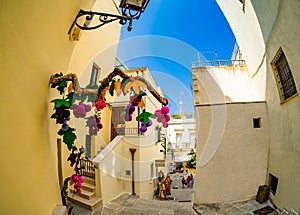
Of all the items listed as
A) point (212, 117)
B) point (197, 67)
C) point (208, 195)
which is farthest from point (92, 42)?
point (208, 195)

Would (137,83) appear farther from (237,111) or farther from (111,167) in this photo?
(111,167)

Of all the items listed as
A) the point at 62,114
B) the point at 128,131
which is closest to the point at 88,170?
the point at 128,131

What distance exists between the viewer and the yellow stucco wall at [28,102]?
1.08 m

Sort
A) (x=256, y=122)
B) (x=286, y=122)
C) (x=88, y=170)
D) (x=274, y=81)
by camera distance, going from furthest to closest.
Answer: (x=88, y=170)
(x=256, y=122)
(x=274, y=81)
(x=286, y=122)

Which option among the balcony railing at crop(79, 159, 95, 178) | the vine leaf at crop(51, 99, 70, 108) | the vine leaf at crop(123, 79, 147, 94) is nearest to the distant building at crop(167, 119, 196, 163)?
the balcony railing at crop(79, 159, 95, 178)

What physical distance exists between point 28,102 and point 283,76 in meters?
4.80

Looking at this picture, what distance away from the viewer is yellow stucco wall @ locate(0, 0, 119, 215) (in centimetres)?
108

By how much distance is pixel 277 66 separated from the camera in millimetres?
4051

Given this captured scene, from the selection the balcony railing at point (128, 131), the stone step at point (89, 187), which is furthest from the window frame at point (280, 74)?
the balcony railing at point (128, 131)

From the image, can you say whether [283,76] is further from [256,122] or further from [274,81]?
[256,122]

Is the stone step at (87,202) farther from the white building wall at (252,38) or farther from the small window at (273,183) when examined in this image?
the white building wall at (252,38)

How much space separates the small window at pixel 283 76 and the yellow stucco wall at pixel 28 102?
4224 mm

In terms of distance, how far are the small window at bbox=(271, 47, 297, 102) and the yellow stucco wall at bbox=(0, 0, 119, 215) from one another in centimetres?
422

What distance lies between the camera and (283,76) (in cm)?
386
